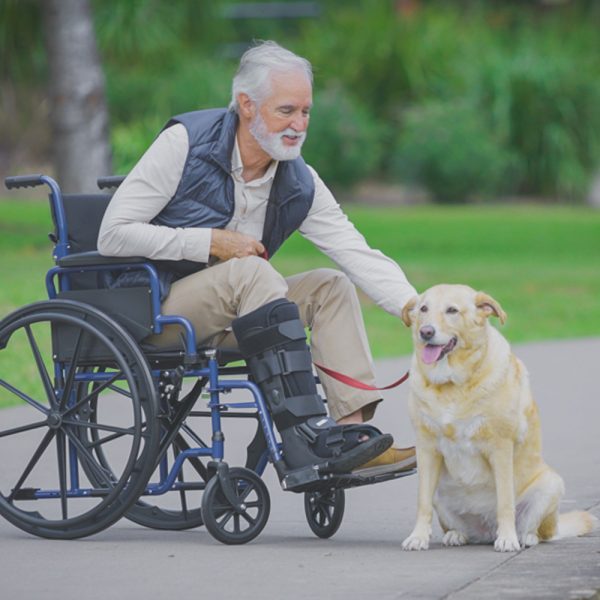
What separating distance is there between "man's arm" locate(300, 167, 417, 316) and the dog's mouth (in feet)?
2.15

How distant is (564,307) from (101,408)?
8.15 meters

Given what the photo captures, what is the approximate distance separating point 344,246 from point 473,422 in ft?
3.36

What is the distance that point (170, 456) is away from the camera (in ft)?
25.7

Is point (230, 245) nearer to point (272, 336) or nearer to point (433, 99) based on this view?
point (272, 336)

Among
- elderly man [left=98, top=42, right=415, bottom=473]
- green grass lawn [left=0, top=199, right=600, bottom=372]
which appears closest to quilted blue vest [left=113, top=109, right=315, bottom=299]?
elderly man [left=98, top=42, right=415, bottom=473]

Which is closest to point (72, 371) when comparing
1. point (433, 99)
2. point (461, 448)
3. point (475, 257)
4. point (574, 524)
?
point (461, 448)

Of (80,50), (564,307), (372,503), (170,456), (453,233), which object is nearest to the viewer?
(372,503)

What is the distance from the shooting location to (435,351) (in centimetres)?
549

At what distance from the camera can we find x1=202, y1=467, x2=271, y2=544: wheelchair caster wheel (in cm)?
565

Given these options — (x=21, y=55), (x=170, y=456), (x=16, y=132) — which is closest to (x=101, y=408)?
(x=170, y=456)

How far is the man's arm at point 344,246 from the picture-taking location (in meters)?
6.18

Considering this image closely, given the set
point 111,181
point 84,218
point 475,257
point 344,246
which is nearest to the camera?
point 84,218

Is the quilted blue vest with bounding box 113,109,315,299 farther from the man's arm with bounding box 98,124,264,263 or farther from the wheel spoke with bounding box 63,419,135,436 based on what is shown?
the wheel spoke with bounding box 63,419,135,436

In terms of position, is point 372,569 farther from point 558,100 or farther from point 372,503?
point 558,100
